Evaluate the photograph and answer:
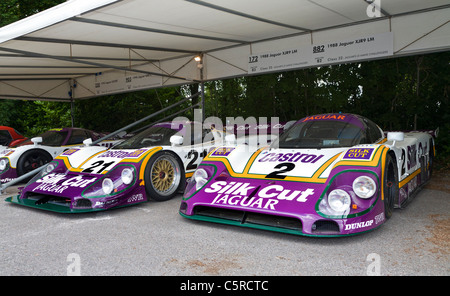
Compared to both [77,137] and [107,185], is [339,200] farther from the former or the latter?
[77,137]

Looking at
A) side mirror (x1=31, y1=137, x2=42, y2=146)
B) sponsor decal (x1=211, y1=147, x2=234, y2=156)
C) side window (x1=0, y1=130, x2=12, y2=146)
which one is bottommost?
sponsor decal (x1=211, y1=147, x2=234, y2=156)

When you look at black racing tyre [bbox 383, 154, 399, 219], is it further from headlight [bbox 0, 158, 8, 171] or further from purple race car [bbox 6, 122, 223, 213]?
headlight [bbox 0, 158, 8, 171]

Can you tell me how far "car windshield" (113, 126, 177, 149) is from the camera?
5.43 metres

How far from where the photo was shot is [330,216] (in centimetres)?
297

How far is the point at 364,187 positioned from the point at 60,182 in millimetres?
3583

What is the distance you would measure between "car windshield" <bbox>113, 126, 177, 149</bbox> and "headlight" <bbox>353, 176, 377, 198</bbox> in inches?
120

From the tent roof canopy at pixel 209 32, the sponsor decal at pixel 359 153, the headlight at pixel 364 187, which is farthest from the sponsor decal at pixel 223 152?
the tent roof canopy at pixel 209 32

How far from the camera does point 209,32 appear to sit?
276 inches

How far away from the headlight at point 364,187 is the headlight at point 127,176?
103 inches

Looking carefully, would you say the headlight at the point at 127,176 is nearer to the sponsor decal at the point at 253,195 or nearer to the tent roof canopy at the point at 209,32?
the sponsor decal at the point at 253,195

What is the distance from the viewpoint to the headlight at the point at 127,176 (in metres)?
4.36

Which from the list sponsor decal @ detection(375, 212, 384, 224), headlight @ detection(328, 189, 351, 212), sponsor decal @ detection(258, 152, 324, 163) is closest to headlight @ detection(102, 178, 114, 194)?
sponsor decal @ detection(258, 152, 324, 163)
